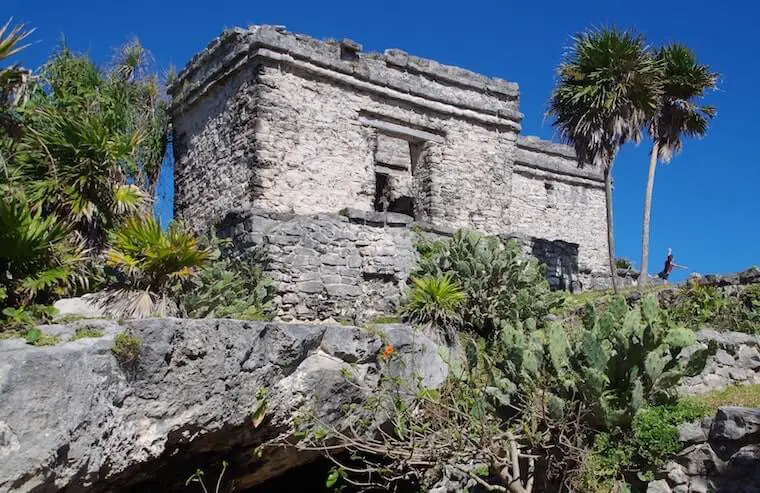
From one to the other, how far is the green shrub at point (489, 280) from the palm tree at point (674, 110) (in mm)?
4042

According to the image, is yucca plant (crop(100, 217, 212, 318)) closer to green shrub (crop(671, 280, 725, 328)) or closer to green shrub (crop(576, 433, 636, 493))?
green shrub (crop(576, 433, 636, 493))

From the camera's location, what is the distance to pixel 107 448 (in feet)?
17.7

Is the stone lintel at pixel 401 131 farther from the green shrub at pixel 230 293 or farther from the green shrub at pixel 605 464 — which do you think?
the green shrub at pixel 605 464

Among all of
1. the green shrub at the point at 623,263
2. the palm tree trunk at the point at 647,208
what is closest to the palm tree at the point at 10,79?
the palm tree trunk at the point at 647,208

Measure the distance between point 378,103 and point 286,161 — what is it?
2.07 metres

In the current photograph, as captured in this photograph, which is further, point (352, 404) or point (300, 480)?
point (300, 480)

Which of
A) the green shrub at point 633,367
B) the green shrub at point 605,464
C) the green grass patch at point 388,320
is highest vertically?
the green grass patch at point 388,320

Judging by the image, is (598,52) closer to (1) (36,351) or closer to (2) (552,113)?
(2) (552,113)

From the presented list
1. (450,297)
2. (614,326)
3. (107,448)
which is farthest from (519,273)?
(107,448)

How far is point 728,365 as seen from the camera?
8.10 m

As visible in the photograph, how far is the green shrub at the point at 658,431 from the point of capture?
244 inches

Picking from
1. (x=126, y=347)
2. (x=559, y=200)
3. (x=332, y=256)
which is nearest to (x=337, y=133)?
(x=332, y=256)

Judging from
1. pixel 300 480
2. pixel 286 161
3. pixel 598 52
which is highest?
pixel 598 52

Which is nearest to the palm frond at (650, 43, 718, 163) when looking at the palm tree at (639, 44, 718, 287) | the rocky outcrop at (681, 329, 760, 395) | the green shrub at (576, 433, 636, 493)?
the palm tree at (639, 44, 718, 287)
